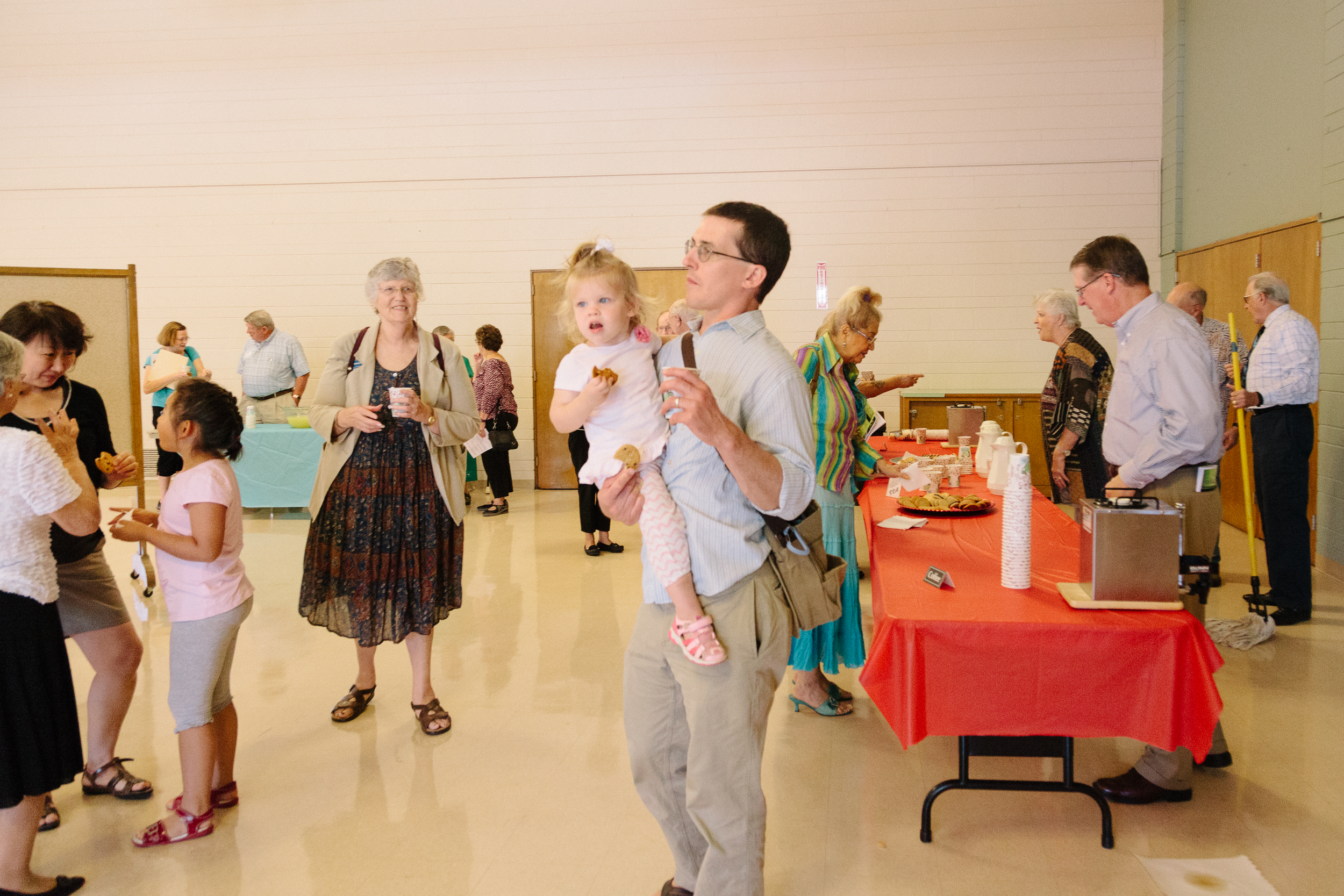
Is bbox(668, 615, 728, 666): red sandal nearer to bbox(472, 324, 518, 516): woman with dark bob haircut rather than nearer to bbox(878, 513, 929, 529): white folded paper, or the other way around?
bbox(878, 513, 929, 529): white folded paper

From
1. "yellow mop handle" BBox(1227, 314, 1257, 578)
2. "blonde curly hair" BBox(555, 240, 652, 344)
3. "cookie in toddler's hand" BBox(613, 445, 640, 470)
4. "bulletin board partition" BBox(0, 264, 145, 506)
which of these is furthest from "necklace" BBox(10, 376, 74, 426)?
"yellow mop handle" BBox(1227, 314, 1257, 578)

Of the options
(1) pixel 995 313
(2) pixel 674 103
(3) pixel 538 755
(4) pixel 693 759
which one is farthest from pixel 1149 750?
(2) pixel 674 103

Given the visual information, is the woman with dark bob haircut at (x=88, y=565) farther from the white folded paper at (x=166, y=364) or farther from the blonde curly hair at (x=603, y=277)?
the white folded paper at (x=166, y=364)

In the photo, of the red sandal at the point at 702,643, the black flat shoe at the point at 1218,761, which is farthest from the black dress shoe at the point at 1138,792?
the red sandal at the point at 702,643

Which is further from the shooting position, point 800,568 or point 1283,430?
point 1283,430

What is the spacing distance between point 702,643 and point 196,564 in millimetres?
1712

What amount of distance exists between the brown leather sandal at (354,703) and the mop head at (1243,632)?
3.90 meters

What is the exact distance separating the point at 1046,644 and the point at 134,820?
2.73 metres

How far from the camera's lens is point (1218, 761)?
3109 mm

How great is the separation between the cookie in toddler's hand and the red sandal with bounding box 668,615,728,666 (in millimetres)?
331

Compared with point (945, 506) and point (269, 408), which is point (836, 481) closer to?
point (945, 506)

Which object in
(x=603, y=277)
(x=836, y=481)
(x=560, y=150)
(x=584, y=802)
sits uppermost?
(x=560, y=150)

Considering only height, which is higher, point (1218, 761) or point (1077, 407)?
point (1077, 407)

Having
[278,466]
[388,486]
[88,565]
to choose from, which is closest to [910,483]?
[388,486]
